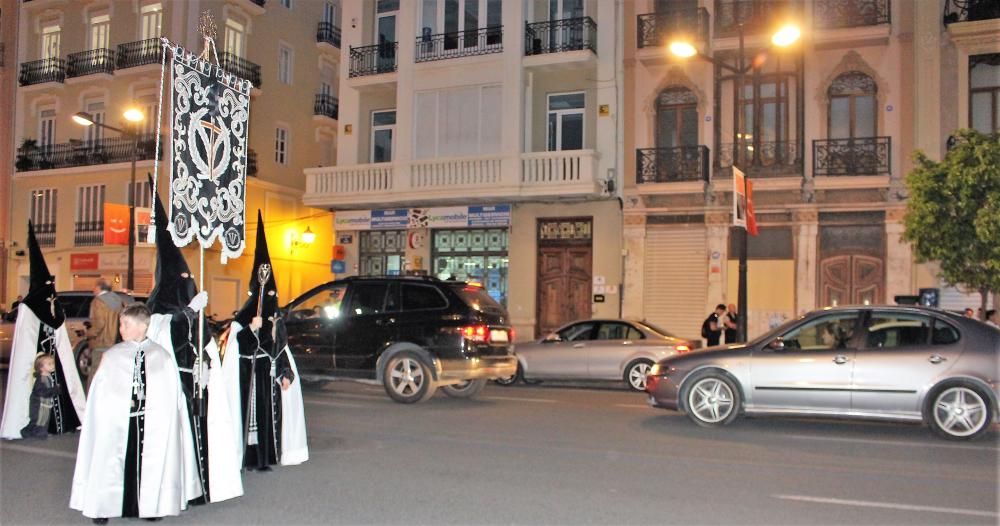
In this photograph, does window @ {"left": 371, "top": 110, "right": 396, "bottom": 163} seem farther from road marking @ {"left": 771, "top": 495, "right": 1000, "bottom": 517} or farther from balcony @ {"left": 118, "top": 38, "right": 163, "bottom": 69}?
road marking @ {"left": 771, "top": 495, "right": 1000, "bottom": 517}

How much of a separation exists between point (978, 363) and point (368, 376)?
26.2 ft

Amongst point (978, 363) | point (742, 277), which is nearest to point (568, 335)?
point (742, 277)

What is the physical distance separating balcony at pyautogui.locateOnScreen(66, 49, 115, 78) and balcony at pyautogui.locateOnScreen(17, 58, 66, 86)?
451mm

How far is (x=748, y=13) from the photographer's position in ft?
70.8

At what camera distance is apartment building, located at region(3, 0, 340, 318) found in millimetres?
29781

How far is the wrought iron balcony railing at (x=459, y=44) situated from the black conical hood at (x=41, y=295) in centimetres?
1594

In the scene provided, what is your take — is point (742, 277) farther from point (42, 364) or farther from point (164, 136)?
point (164, 136)

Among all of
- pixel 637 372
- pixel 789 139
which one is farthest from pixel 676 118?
pixel 637 372

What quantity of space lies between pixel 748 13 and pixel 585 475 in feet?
56.7

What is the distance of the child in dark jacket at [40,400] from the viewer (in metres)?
9.09

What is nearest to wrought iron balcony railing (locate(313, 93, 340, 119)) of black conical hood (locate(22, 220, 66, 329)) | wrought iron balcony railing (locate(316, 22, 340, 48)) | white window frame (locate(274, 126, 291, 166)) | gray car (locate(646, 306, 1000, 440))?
white window frame (locate(274, 126, 291, 166))

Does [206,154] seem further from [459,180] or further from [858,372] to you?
[459,180]

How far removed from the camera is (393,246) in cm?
2514

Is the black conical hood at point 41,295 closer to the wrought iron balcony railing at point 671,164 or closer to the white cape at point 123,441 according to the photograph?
the white cape at point 123,441
